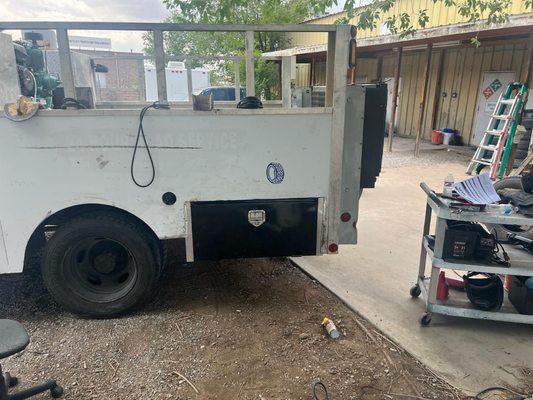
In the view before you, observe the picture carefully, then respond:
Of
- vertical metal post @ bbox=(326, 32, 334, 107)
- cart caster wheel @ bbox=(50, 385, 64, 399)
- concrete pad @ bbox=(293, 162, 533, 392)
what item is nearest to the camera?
cart caster wheel @ bbox=(50, 385, 64, 399)

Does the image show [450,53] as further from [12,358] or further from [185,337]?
[12,358]

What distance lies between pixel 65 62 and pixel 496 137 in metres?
9.00

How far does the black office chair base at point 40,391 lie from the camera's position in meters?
2.33

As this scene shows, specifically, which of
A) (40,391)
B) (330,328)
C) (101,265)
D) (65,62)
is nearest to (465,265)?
(330,328)

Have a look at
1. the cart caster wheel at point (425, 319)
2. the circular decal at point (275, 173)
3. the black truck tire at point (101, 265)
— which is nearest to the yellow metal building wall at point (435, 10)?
the circular decal at point (275, 173)

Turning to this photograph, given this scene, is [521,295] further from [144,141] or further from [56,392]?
[56,392]

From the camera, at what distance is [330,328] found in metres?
3.14

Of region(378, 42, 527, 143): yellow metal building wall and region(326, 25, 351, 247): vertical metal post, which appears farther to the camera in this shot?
region(378, 42, 527, 143): yellow metal building wall

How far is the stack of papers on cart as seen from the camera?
3.09 meters

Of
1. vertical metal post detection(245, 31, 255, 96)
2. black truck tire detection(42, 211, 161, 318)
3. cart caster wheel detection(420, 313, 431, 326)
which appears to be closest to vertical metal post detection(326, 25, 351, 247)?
vertical metal post detection(245, 31, 255, 96)

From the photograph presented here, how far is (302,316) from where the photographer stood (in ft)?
11.2

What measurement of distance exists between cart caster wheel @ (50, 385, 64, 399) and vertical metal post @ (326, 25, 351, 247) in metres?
2.13

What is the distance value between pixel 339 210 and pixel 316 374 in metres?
1.21

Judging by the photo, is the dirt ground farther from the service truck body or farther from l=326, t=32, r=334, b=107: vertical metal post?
l=326, t=32, r=334, b=107: vertical metal post
